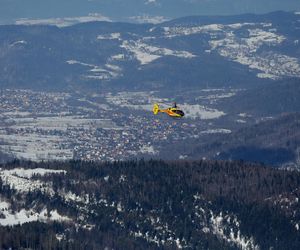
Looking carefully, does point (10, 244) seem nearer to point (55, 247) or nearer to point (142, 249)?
point (55, 247)

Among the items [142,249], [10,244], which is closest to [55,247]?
[10,244]

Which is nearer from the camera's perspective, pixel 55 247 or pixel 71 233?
pixel 55 247

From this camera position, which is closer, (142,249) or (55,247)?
(55,247)

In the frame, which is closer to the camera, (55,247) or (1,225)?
(55,247)

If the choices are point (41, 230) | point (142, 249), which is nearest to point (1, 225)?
point (41, 230)

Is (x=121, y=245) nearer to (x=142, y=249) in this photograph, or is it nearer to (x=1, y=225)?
(x=142, y=249)
